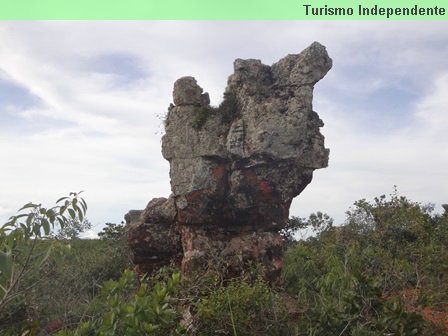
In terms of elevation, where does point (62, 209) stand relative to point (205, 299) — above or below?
above

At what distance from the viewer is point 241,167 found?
1069 centimetres

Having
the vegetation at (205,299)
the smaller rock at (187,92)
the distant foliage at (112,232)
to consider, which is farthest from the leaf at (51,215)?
the distant foliage at (112,232)

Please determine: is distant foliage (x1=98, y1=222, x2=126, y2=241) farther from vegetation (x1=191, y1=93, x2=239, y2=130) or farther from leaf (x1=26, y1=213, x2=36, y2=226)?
leaf (x1=26, y1=213, x2=36, y2=226)

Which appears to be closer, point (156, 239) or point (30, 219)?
point (30, 219)

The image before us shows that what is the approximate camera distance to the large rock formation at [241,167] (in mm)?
10453

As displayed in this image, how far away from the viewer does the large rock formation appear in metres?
10.5

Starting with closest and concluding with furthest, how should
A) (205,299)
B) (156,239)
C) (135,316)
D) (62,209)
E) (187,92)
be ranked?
1. (62,209)
2. (135,316)
3. (205,299)
4. (156,239)
5. (187,92)

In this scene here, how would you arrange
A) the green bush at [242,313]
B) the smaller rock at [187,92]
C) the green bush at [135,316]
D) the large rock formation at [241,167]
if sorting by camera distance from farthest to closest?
the smaller rock at [187,92] → the large rock formation at [241,167] → the green bush at [242,313] → the green bush at [135,316]

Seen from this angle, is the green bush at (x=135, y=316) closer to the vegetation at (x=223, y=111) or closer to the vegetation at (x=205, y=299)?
the vegetation at (x=205, y=299)

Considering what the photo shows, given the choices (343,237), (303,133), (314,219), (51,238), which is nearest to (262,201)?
(303,133)

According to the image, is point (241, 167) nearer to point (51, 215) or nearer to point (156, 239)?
point (156, 239)

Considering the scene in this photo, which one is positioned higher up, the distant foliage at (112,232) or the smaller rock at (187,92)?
the smaller rock at (187,92)

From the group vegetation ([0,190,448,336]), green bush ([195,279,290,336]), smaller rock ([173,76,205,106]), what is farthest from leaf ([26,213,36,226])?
smaller rock ([173,76,205,106])

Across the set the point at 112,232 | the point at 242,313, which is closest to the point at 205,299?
the point at 242,313
